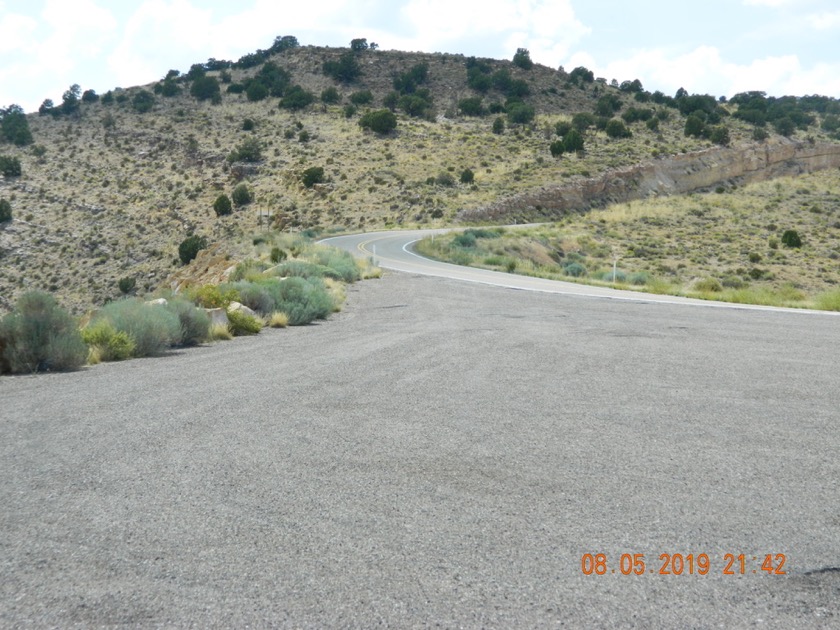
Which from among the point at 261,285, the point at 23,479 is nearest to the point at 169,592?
the point at 23,479

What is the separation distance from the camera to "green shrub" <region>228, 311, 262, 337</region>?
17.2 m

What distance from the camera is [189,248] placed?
56.6m

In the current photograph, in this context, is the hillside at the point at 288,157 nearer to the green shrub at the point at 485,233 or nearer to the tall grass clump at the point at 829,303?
the green shrub at the point at 485,233

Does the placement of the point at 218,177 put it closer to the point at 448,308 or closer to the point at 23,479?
the point at 448,308

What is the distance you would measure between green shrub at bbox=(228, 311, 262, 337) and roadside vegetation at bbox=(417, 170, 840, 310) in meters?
14.2

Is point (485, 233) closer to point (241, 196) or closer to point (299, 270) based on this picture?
point (241, 196)

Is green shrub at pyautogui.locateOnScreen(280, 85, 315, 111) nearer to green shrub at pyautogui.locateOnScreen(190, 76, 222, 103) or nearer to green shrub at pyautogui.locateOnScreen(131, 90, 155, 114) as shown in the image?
green shrub at pyautogui.locateOnScreen(190, 76, 222, 103)

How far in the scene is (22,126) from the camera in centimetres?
9131

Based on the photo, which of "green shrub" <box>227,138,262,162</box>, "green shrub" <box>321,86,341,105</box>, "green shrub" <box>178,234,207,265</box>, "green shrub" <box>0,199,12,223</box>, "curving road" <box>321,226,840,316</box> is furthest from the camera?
"green shrub" <box>321,86,341,105</box>

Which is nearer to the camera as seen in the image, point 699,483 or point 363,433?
point 699,483

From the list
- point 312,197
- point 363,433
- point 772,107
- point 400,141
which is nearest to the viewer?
point 363,433

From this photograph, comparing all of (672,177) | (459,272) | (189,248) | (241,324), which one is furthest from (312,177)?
(241,324)

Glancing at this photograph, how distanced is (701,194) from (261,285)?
6549 cm

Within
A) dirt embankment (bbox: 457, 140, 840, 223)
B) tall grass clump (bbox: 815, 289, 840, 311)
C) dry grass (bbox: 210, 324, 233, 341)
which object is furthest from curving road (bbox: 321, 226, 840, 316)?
dirt embankment (bbox: 457, 140, 840, 223)
